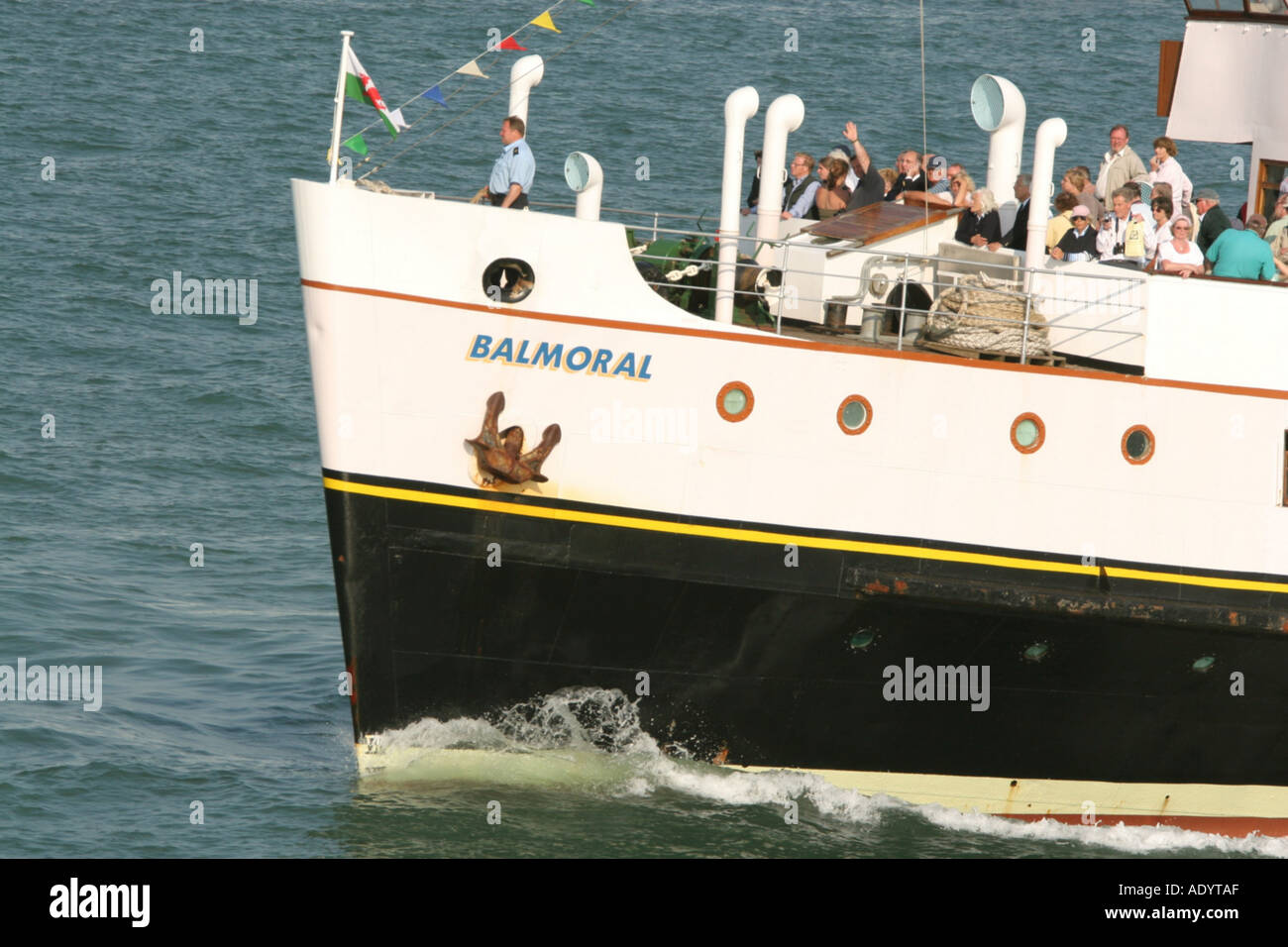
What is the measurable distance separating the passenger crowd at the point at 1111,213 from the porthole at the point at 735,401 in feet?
8.35

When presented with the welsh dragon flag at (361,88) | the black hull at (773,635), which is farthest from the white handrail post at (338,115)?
the black hull at (773,635)

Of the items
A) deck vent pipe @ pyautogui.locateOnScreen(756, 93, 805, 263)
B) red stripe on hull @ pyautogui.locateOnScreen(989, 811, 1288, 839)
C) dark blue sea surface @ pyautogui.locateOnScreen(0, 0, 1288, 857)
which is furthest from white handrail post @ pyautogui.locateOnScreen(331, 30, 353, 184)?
red stripe on hull @ pyautogui.locateOnScreen(989, 811, 1288, 839)

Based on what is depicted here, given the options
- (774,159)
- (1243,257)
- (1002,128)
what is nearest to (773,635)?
(774,159)

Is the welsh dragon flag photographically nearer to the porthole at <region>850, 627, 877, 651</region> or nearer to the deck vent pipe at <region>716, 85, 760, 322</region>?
the deck vent pipe at <region>716, 85, 760, 322</region>

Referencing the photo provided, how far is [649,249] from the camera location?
16.3 meters

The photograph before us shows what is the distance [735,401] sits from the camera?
600 inches

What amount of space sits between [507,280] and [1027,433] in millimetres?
4470

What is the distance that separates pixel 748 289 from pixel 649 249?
92cm

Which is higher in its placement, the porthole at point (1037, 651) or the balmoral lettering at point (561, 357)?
the balmoral lettering at point (561, 357)

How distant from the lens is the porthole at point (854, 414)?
15.3 meters

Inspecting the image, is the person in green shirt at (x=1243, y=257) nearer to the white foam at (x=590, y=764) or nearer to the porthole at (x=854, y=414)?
the porthole at (x=854, y=414)

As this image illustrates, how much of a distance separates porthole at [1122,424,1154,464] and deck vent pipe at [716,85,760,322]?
11.4 ft

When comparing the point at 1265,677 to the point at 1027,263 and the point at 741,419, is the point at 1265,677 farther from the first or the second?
the point at 741,419

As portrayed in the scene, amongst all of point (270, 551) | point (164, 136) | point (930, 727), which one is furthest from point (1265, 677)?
point (164, 136)
